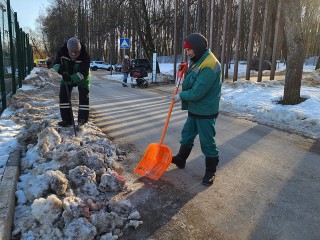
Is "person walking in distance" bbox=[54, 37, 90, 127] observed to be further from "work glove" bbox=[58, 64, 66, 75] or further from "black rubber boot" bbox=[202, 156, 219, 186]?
"black rubber boot" bbox=[202, 156, 219, 186]

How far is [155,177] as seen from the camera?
4281 mm

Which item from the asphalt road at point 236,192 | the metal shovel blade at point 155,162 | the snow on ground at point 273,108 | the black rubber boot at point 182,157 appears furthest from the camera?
the snow on ground at point 273,108

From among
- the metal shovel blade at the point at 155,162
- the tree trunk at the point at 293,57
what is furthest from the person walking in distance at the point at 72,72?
the tree trunk at the point at 293,57

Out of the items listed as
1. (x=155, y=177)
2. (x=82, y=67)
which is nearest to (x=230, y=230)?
(x=155, y=177)

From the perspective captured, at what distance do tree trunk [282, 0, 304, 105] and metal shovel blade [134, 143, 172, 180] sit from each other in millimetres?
6263

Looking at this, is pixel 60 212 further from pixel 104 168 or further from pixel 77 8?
pixel 77 8

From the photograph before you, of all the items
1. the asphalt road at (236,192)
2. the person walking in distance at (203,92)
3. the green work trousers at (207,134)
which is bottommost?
the asphalt road at (236,192)

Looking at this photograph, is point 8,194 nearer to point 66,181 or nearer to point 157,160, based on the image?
point 66,181

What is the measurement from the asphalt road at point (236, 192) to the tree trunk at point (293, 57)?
3.06 metres

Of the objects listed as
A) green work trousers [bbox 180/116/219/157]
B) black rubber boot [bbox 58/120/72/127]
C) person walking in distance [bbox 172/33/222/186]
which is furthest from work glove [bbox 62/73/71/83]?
green work trousers [bbox 180/116/219/157]

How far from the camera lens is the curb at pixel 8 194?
2867mm

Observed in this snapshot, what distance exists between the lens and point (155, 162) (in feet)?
14.7

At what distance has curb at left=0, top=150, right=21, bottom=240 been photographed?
287cm

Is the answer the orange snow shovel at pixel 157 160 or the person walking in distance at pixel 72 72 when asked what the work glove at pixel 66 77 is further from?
the orange snow shovel at pixel 157 160
